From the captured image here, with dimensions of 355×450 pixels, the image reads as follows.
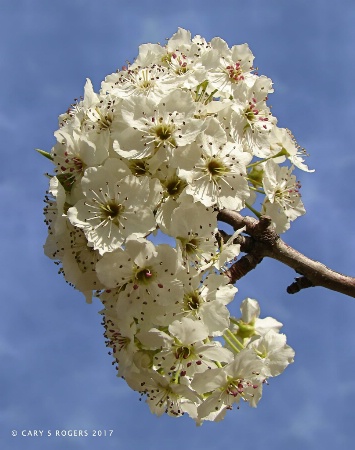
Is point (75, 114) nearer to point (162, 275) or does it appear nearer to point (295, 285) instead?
point (162, 275)

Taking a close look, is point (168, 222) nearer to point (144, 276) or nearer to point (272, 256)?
point (144, 276)

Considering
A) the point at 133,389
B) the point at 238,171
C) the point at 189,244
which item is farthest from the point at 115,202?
the point at 133,389

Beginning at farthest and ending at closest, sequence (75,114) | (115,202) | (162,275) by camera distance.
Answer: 1. (75,114)
2. (115,202)
3. (162,275)

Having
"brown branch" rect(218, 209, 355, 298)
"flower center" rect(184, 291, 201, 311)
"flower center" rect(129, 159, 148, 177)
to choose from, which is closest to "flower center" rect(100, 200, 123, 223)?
"flower center" rect(129, 159, 148, 177)

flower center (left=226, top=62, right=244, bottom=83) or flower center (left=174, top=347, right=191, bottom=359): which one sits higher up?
flower center (left=226, top=62, right=244, bottom=83)

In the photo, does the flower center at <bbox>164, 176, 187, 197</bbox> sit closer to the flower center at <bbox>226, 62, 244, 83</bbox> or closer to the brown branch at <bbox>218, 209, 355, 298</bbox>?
the brown branch at <bbox>218, 209, 355, 298</bbox>
